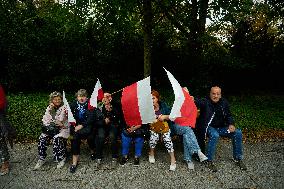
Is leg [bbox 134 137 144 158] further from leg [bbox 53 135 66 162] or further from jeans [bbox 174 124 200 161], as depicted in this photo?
leg [bbox 53 135 66 162]

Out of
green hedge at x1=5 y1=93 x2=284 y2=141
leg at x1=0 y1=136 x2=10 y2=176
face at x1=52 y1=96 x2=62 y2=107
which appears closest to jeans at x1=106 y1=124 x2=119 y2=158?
face at x1=52 y1=96 x2=62 y2=107

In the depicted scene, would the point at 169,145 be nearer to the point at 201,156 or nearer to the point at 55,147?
the point at 201,156

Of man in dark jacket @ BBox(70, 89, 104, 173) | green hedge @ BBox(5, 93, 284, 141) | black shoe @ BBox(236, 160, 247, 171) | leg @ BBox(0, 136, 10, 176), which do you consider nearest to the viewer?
leg @ BBox(0, 136, 10, 176)

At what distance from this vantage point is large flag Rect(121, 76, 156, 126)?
6500 mm

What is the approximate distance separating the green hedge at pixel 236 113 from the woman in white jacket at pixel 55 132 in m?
1.81

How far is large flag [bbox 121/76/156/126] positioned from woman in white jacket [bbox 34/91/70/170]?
1.14m

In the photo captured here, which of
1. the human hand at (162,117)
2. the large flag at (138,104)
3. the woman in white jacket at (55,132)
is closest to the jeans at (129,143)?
the large flag at (138,104)

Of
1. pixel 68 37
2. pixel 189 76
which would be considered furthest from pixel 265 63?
pixel 68 37

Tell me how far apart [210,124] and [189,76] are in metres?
7.22

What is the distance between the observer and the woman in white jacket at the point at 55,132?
6.67 m

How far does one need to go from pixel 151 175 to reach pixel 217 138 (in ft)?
4.47

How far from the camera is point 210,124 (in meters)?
6.92

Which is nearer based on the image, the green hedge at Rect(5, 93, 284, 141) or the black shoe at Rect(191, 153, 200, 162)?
the black shoe at Rect(191, 153, 200, 162)

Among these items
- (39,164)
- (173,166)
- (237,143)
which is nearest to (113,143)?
(173,166)
